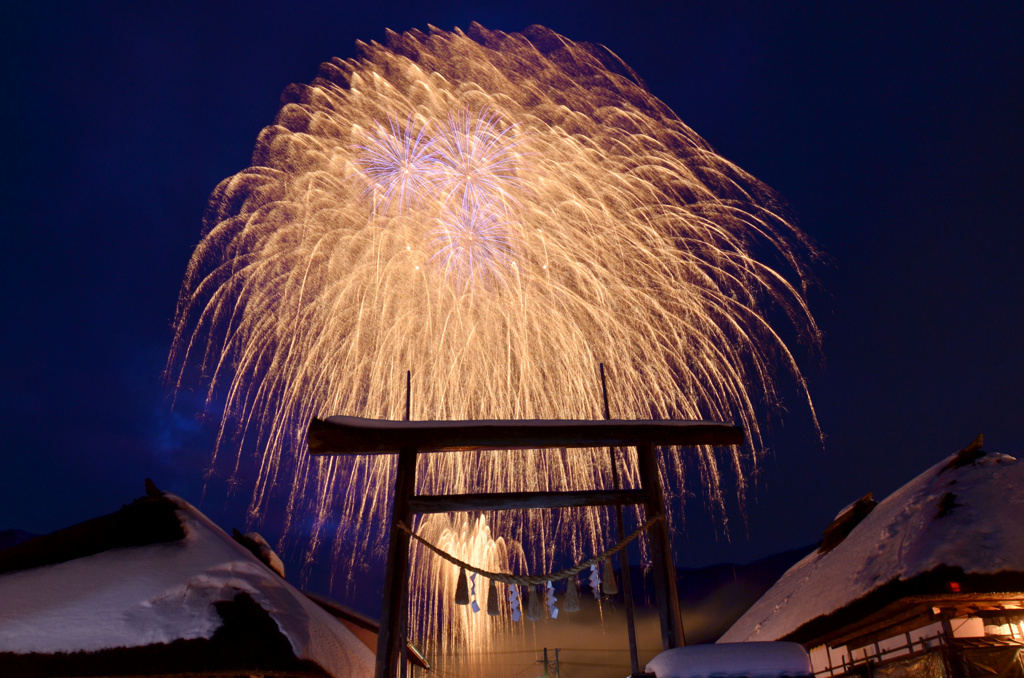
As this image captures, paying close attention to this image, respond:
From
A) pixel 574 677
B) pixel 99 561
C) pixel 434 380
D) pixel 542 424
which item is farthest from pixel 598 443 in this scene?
pixel 574 677

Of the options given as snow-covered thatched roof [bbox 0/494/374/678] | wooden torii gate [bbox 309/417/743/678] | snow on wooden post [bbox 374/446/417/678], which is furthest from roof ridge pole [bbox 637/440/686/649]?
snow-covered thatched roof [bbox 0/494/374/678]

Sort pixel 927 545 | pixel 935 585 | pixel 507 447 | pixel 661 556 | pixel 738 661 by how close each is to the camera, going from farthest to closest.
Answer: pixel 927 545 → pixel 935 585 → pixel 507 447 → pixel 661 556 → pixel 738 661

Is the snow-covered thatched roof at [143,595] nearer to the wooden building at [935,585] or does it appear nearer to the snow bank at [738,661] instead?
the snow bank at [738,661]

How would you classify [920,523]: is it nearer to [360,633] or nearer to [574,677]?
[360,633]

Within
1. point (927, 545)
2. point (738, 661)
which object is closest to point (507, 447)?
point (738, 661)

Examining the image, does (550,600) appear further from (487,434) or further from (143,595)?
(143,595)

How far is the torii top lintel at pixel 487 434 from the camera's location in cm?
687

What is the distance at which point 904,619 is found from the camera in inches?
355

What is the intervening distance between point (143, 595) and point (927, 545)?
9609 mm

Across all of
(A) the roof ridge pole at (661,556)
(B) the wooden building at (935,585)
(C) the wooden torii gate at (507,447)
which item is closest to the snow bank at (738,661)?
(A) the roof ridge pole at (661,556)

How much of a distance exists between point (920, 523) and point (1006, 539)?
1047 mm

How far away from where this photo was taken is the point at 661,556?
708 cm

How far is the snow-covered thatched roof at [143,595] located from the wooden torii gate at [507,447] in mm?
1791

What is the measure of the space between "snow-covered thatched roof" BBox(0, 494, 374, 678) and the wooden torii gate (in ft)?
5.88
